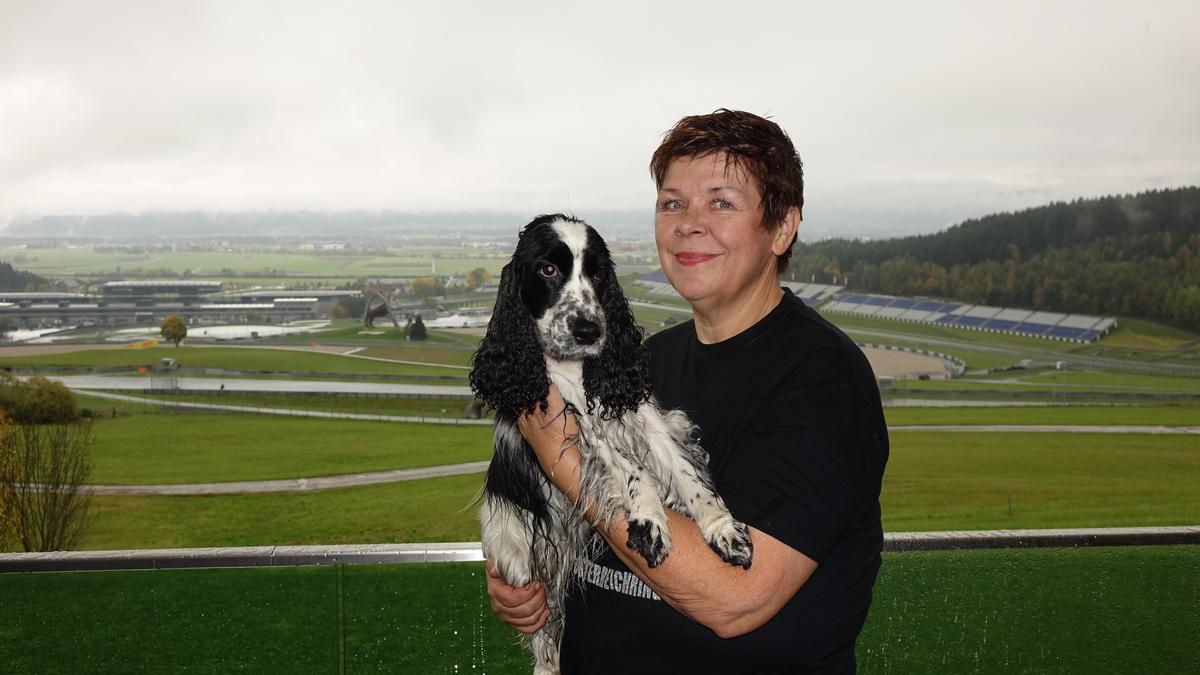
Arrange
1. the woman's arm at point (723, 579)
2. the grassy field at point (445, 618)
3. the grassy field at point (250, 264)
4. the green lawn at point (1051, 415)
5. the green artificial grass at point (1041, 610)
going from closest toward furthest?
the woman's arm at point (723, 579) → the grassy field at point (445, 618) → the green artificial grass at point (1041, 610) → the grassy field at point (250, 264) → the green lawn at point (1051, 415)

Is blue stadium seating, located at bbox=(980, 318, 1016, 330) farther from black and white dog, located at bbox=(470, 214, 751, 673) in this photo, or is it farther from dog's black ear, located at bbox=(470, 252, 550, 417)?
dog's black ear, located at bbox=(470, 252, 550, 417)

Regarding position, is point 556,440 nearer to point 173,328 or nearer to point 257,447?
point 257,447

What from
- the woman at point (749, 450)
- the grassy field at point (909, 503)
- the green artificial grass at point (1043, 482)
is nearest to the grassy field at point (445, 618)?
the woman at point (749, 450)

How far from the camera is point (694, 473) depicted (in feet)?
5.27

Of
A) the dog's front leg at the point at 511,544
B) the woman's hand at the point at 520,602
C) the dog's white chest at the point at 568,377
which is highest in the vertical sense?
the dog's white chest at the point at 568,377

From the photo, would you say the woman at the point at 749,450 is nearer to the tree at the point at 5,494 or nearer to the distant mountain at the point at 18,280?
the tree at the point at 5,494

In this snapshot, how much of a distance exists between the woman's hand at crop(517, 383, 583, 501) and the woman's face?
339 mm

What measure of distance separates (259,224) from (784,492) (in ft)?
39.4

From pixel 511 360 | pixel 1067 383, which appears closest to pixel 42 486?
pixel 511 360

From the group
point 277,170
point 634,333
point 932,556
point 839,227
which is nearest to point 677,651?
point 634,333

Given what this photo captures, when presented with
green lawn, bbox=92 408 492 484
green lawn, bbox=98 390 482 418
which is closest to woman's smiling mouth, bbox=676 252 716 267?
green lawn, bbox=92 408 492 484

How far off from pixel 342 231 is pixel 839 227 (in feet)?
22.9

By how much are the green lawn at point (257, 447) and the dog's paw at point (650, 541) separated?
10.6 metres

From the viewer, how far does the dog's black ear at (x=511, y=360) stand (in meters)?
1.64
